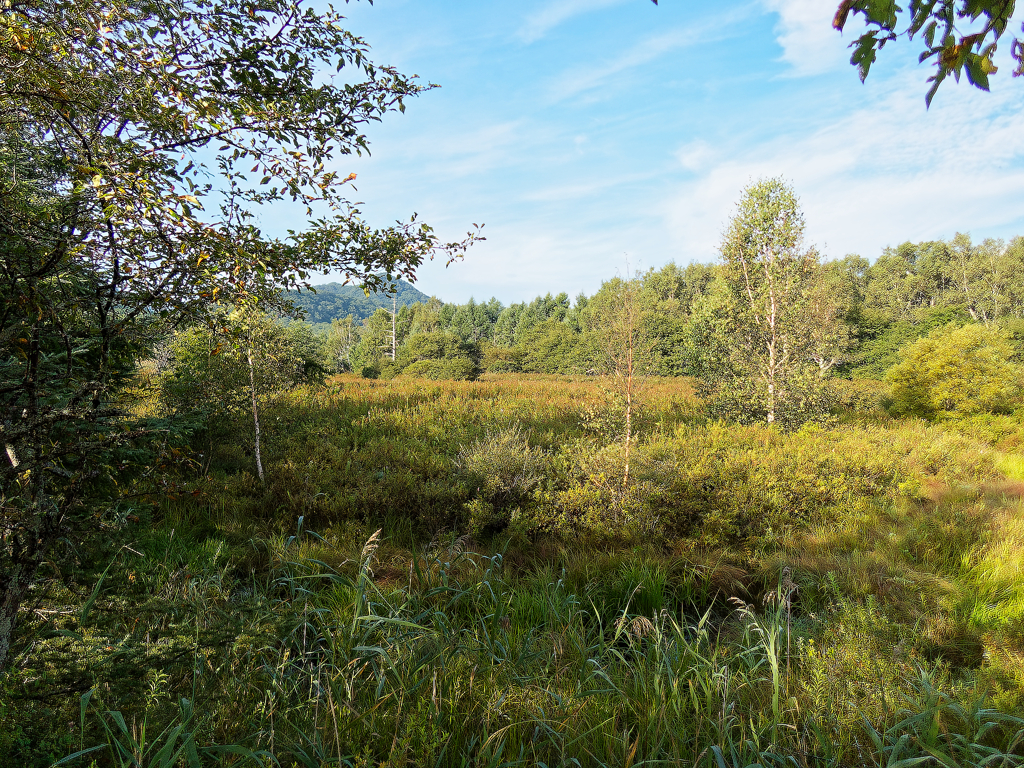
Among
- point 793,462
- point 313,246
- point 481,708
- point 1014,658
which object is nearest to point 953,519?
point 793,462

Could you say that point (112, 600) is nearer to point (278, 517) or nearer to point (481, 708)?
point (481, 708)

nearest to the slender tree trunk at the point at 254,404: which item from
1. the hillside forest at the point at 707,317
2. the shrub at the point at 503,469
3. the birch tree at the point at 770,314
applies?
the hillside forest at the point at 707,317

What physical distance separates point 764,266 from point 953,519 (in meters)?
6.37

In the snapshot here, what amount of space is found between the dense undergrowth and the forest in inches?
1.3

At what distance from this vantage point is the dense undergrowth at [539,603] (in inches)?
69.4

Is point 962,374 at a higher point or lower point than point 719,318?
lower

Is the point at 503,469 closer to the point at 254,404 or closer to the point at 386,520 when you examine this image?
the point at 386,520

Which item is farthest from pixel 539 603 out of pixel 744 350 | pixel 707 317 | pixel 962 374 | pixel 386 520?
pixel 962 374

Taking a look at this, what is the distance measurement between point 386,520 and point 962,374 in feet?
49.3

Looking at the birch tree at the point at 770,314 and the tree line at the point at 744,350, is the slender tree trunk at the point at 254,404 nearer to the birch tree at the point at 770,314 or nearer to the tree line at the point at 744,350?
the tree line at the point at 744,350

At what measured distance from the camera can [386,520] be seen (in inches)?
243

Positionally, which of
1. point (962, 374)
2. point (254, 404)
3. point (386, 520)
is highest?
point (962, 374)

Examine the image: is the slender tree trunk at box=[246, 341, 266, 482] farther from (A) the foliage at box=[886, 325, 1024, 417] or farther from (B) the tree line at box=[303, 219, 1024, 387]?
(A) the foliage at box=[886, 325, 1024, 417]

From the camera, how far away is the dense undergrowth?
5.78 feet
